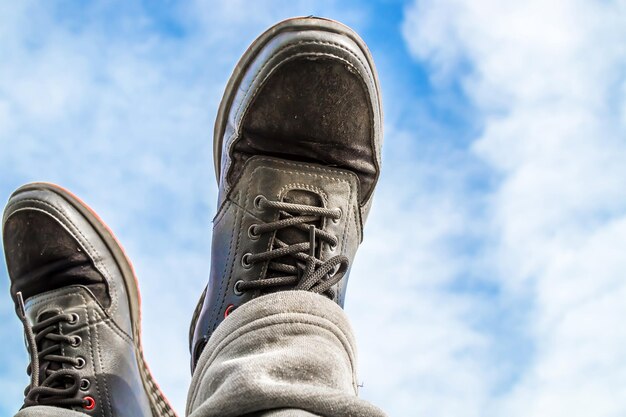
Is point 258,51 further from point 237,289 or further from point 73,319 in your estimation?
point 73,319

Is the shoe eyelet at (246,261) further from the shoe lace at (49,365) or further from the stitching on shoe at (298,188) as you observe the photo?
the shoe lace at (49,365)

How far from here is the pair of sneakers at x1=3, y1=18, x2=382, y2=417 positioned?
154 centimetres

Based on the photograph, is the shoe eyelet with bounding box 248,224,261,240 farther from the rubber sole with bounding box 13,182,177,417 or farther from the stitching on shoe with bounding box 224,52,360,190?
the rubber sole with bounding box 13,182,177,417

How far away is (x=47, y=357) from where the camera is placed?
186 cm

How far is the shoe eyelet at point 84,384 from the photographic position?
1.81m

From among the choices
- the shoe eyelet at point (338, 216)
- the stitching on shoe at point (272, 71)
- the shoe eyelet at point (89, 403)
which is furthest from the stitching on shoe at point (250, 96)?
the shoe eyelet at point (89, 403)

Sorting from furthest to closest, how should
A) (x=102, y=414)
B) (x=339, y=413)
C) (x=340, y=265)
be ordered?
(x=102, y=414) → (x=340, y=265) → (x=339, y=413)

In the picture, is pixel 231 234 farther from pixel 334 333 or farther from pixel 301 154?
pixel 334 333

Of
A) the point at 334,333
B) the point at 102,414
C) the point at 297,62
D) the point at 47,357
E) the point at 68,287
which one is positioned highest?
the point at 297,62

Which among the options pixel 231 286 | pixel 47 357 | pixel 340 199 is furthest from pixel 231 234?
pixel 47 357

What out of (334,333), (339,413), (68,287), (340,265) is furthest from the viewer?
(68,287)

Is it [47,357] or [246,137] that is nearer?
[246,137]

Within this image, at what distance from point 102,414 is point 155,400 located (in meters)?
0.18

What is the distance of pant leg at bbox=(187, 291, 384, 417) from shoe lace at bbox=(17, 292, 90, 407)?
0.70 meters
